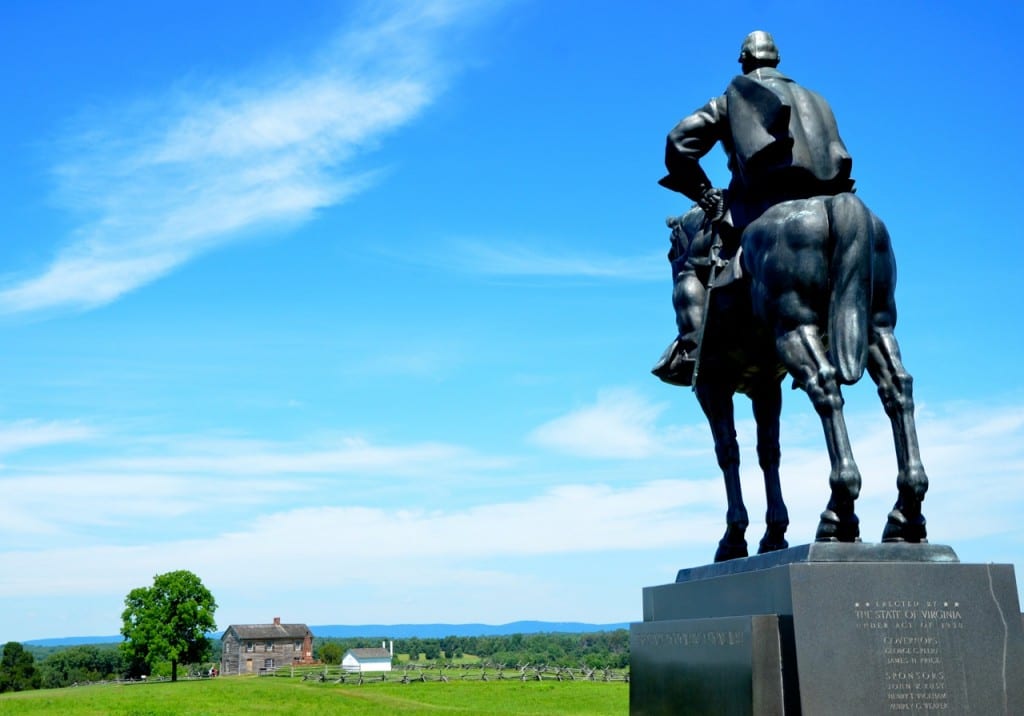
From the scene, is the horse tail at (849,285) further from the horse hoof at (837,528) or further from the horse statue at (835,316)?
the horse hoof at (837,528)

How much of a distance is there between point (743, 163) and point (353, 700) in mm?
47630

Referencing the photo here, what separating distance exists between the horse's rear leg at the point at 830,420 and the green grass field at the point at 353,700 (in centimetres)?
3558

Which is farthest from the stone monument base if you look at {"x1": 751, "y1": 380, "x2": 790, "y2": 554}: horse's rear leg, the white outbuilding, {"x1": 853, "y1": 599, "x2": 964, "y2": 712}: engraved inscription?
the white outbuilding

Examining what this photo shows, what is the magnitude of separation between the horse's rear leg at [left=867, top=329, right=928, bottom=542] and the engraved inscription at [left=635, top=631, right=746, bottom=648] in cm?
140

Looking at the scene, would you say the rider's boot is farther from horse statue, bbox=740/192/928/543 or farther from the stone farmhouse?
the stone farmhouse

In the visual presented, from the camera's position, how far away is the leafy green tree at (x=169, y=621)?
7919cm

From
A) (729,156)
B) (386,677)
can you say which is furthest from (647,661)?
(386,677)

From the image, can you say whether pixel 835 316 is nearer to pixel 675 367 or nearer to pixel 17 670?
pixel 675 367

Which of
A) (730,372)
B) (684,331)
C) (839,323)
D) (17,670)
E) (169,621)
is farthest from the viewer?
(17,670)

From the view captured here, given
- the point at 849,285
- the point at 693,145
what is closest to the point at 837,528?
the point at 849,285

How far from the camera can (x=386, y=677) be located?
74625 mm

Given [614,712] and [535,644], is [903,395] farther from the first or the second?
[535,644]

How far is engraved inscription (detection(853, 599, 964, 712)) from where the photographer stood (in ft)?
22.6

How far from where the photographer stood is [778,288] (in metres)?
8.18
